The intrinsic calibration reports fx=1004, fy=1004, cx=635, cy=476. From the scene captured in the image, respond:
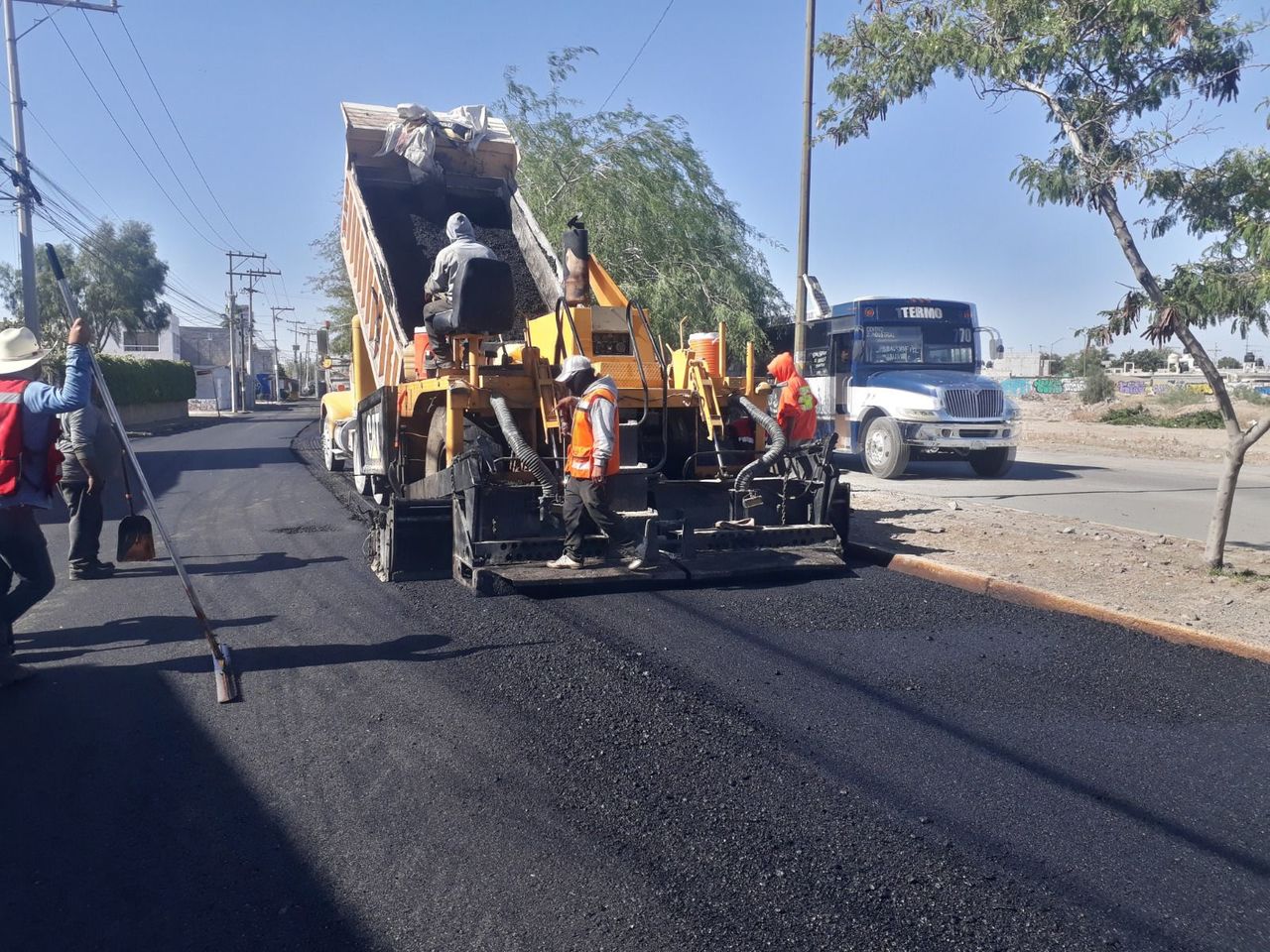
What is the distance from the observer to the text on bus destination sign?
16438 millimetres

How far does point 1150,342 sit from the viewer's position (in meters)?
7.23

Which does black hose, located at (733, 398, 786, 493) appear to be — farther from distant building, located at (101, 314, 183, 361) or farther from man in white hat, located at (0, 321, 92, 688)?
distant building, located at (101, 314, 183, 361)

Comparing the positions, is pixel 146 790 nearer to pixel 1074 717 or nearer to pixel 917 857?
pixel 917 857

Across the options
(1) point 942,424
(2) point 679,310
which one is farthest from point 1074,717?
(2) point 679,310

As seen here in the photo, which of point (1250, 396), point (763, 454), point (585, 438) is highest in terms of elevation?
point (1250, 396)

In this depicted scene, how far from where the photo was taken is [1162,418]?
3102cm

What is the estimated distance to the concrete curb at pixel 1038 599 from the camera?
570cm

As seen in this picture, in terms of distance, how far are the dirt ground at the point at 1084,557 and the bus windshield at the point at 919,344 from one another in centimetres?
411

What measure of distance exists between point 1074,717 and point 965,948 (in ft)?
6.95

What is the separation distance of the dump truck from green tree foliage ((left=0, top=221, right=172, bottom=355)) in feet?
141

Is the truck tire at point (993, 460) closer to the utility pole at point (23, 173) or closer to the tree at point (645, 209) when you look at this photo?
the tree at point (645, 209)

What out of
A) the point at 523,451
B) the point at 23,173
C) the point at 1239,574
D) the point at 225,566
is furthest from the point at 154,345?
the point at 1239,574

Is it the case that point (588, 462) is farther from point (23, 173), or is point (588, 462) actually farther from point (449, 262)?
point (23, 173)

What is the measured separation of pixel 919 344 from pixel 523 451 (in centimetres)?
1139
